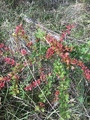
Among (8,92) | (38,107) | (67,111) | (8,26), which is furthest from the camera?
(8,26)

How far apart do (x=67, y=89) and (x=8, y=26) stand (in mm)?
1198

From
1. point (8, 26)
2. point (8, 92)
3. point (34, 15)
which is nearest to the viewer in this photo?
point (8, 92)

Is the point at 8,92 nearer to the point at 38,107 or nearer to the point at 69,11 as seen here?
the point at 38,107

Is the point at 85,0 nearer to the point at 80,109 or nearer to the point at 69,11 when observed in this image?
the point at 69,11

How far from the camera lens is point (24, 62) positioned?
242 cm

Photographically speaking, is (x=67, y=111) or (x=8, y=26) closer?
(x=67, y=111)

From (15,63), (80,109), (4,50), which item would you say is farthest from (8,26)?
(80,109)

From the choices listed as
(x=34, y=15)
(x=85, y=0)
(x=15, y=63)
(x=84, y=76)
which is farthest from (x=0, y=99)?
(x=85, y=0)

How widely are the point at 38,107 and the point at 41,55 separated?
38 centimetres

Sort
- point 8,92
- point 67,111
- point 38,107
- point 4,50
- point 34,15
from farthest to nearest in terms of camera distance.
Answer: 1. point 34,15
2. point 4,50
3. point 8,92
4. point 38,107
5. point 67,111

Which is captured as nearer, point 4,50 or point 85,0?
point 4,50

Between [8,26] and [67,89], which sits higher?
[8,26]

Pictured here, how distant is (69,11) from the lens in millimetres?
3986

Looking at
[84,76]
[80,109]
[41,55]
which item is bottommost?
[80,109]
